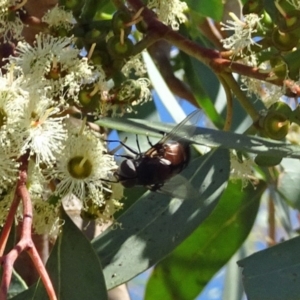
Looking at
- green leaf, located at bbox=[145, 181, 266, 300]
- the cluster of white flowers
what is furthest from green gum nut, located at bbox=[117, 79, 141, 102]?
green leaf, located at bbox=[145, 181, 266, 300]

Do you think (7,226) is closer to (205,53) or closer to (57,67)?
(57,67)

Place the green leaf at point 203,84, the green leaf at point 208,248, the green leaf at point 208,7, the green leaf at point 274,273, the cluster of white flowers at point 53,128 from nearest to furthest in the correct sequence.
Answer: the green leaf at point 274,273
the cluster of white flowers at point 53,128
the green leaf at point 208,7
the green leaf at point 208,248
the green leaf at point 203,84

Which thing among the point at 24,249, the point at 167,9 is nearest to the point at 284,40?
the point at 167,9

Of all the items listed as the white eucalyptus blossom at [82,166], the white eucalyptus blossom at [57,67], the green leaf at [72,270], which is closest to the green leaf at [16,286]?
the green leaf at [72,270]

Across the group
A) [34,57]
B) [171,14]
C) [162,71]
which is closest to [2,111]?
[34,57]

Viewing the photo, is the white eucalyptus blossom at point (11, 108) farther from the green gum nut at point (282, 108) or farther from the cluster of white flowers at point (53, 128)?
the green gum nut at point (282, 108)

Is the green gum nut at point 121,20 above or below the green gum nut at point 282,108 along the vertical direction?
above

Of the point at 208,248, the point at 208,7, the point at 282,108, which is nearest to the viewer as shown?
the point at 282,108
